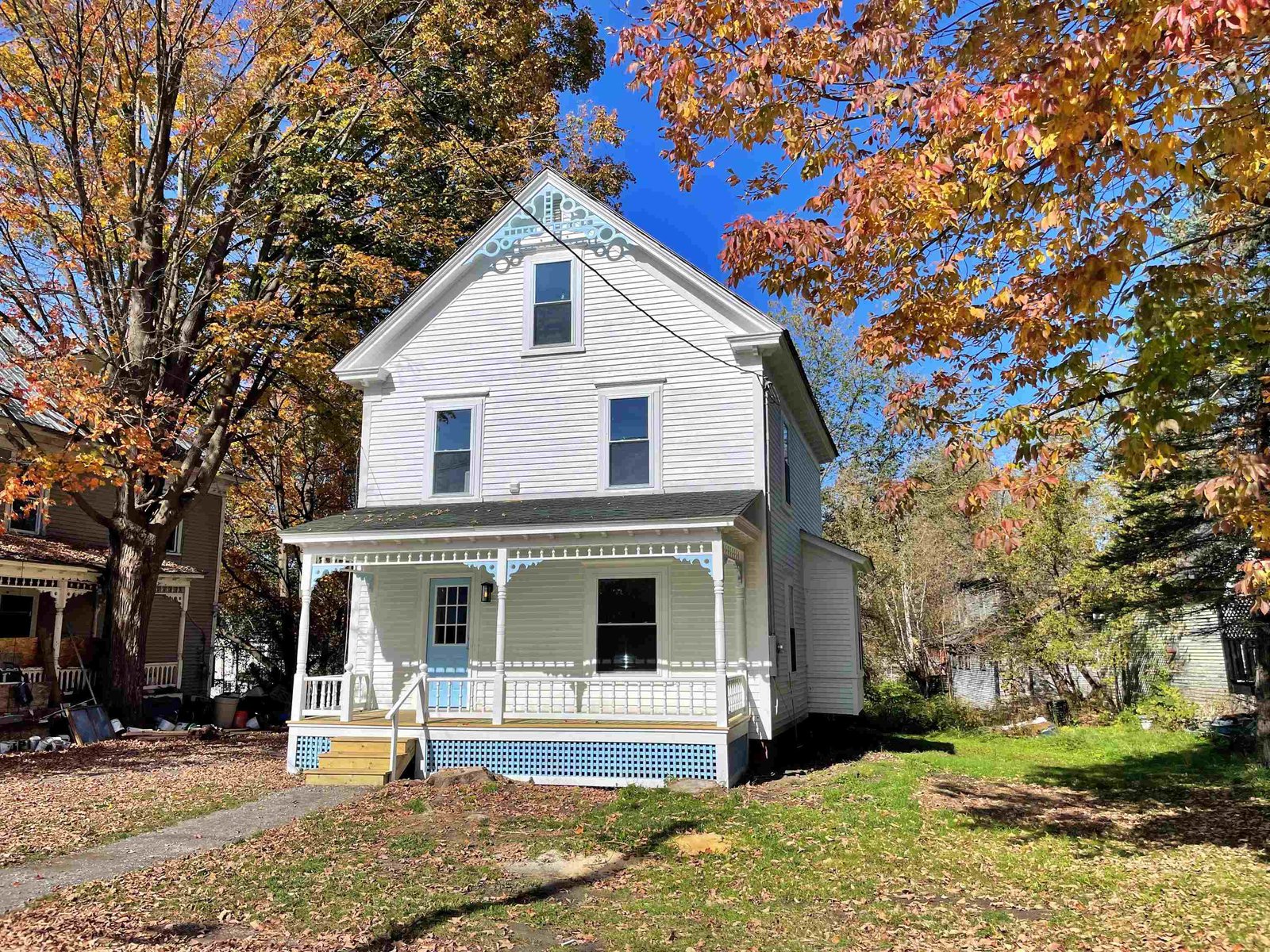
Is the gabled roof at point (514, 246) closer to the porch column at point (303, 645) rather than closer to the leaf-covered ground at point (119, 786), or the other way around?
the porch column at point (303, 645)

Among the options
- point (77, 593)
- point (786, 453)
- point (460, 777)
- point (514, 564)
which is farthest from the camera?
point (77, 593)

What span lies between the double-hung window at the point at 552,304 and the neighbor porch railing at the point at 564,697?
18.7ft

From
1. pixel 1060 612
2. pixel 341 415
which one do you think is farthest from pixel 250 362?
pixel 1060 612

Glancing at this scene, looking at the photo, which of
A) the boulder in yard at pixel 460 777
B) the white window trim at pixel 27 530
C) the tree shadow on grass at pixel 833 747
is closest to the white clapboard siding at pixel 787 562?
the tree shadow on grass at pixel 833 747

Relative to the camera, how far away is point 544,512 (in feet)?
42.0

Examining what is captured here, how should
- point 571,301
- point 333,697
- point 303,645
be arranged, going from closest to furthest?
point 303,645 < point 333,697 < point 571,301

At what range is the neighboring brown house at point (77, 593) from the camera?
60.6 feet

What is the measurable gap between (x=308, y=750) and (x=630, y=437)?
694 cm

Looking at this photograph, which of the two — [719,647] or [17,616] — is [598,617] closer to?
[719,647]

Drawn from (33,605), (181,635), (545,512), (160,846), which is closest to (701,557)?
(545,512)

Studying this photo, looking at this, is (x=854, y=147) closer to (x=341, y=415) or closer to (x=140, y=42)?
(x=140, y=42)

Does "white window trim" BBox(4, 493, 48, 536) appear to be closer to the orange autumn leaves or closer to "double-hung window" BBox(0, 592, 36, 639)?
"double-hung window" BBox(0, 592, 36, 639)

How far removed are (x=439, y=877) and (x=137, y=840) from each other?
3613mm

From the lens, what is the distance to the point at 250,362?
18.6 metres
